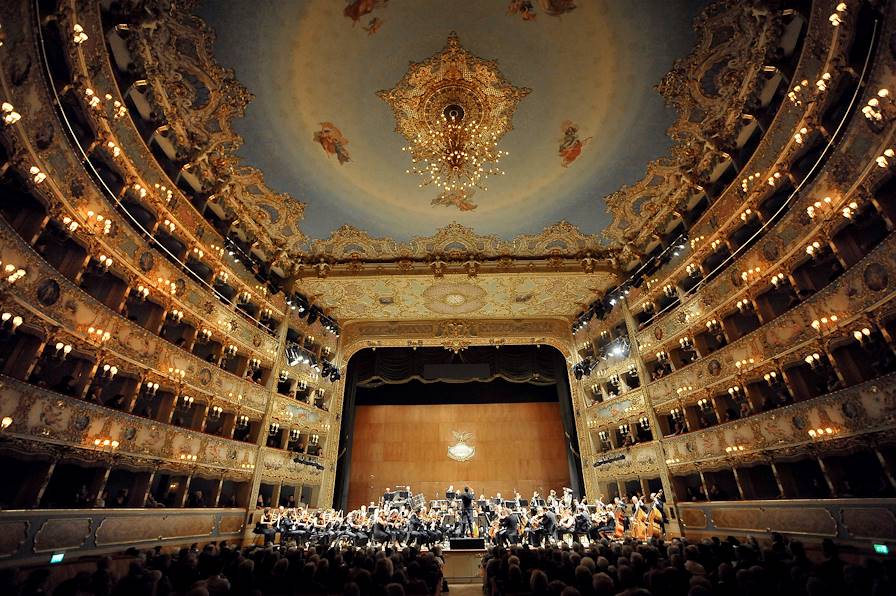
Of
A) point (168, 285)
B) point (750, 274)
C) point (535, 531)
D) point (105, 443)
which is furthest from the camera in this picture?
point (535, 531)

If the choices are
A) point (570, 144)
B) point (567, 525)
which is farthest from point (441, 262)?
point (567, 525)

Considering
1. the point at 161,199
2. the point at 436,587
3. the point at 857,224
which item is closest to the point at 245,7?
the point at 161,199

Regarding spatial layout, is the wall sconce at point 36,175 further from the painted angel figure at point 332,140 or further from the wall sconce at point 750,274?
the wall sconce at point 750,274

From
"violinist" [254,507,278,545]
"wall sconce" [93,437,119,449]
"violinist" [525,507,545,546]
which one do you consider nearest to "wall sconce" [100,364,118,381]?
"wall sconce" [93,437,119,449]

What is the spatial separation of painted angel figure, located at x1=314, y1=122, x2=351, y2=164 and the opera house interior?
145mm

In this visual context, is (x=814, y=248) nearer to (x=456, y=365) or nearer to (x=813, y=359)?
(x=813, y=359)

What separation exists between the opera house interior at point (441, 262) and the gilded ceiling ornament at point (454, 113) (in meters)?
0.09

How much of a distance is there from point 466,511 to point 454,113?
12.8 metres

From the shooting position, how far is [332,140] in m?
13.5

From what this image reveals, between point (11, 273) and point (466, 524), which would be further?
point (466, 524)

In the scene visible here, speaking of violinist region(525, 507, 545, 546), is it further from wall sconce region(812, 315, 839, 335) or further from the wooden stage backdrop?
the wooden stage backdrop

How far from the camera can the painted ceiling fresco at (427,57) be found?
10.3m

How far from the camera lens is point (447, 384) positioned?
2594cm

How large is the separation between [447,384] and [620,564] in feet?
67.4
